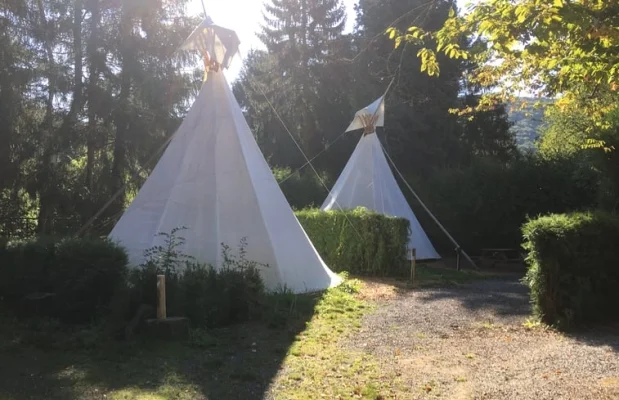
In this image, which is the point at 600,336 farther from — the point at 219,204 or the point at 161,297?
the point at 219,204

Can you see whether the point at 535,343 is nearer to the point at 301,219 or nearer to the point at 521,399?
the point at 521,399

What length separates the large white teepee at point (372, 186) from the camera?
17422 mm

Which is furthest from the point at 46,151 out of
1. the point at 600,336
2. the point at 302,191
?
the point at 600,336

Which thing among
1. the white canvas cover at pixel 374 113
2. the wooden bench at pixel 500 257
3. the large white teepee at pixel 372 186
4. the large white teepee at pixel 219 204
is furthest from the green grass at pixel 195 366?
→ the white canvas cover at pixel 374 113

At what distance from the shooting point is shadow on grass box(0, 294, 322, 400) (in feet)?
15.0

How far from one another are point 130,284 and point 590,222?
234 inches

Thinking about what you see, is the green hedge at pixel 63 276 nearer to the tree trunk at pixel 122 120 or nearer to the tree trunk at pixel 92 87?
the tree trunk at pixel 122 120

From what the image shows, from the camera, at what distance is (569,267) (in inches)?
291

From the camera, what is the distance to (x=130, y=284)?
7031 millimetres

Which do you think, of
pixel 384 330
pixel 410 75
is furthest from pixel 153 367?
pixel 410 75

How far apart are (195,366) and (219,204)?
4804mm

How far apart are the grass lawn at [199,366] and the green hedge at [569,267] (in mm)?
2569

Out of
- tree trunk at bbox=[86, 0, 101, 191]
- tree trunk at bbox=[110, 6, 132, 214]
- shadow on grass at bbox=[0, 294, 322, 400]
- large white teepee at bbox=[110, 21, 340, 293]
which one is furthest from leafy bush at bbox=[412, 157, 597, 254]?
shadow on grass at bbox=[0, 294, 322, 400]

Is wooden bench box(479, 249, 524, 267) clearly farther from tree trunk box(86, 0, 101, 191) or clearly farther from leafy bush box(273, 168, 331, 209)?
tree trunk box(86, 0, 101, 191)
